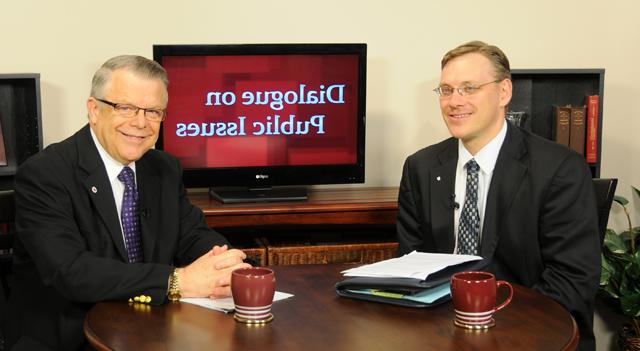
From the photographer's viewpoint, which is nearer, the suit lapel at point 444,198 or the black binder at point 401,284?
the black binder at point 401,284

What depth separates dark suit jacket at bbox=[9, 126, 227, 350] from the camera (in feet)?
7.80

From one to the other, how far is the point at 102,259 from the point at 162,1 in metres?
1.92

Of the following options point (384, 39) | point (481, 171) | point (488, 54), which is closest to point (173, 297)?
point (481, 171)

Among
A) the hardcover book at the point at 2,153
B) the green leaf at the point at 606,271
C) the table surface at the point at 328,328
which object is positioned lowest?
the green leaf at the point at 606,271

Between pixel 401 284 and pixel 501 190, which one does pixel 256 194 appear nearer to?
pixel 501 190

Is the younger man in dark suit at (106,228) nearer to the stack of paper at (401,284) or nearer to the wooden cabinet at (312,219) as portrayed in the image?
the stack of paper at (401,284)

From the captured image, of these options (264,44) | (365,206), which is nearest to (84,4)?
(264,44)

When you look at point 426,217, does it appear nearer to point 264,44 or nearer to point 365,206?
point 365,206

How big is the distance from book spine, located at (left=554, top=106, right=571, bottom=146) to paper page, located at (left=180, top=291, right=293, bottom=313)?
222 cm

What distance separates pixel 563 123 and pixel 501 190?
4.55 ft

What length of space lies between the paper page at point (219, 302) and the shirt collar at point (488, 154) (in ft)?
3.13

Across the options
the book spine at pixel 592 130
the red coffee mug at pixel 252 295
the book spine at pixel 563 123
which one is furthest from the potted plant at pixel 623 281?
the red coffee mug at pixel 252 295

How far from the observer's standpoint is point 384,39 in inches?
171

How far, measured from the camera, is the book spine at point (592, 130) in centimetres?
422
